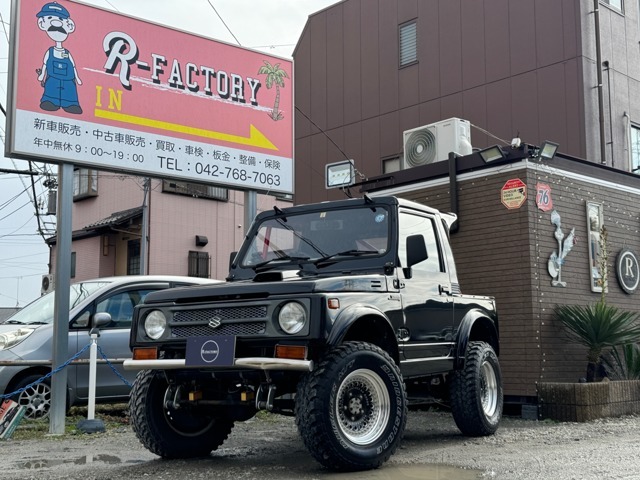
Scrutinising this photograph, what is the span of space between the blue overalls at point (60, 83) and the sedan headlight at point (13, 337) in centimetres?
266

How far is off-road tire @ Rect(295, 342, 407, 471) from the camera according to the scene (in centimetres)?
540

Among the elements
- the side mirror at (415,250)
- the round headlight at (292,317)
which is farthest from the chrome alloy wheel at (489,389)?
the round headlight at (292,317)

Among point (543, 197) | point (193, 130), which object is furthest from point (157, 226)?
point (543, 197)

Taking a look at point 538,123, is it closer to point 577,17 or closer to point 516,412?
point 577,17

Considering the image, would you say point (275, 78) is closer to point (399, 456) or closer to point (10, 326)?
point (10, 326)

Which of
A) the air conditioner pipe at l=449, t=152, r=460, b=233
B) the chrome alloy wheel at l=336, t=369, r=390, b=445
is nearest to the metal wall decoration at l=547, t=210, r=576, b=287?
the air conditioner pipe at l=449, t=152, r=460, b=233

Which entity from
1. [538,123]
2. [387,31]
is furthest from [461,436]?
[387,31]

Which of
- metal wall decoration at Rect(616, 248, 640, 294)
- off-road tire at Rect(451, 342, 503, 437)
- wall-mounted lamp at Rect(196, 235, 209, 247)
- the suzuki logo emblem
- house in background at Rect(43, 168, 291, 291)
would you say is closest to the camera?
the suzuki logo emblem

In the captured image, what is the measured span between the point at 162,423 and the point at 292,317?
165cm

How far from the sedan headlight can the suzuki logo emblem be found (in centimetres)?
418

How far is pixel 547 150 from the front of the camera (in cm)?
973

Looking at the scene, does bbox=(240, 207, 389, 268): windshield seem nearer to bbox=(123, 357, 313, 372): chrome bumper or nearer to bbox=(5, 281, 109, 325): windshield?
bbox=(123, 357, 313, 372): chrome bumper

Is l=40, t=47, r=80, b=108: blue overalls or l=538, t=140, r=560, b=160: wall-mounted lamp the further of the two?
l=538, t=140, r=560, b=160: wall-mounted lamp

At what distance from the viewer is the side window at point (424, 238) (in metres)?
6.95
